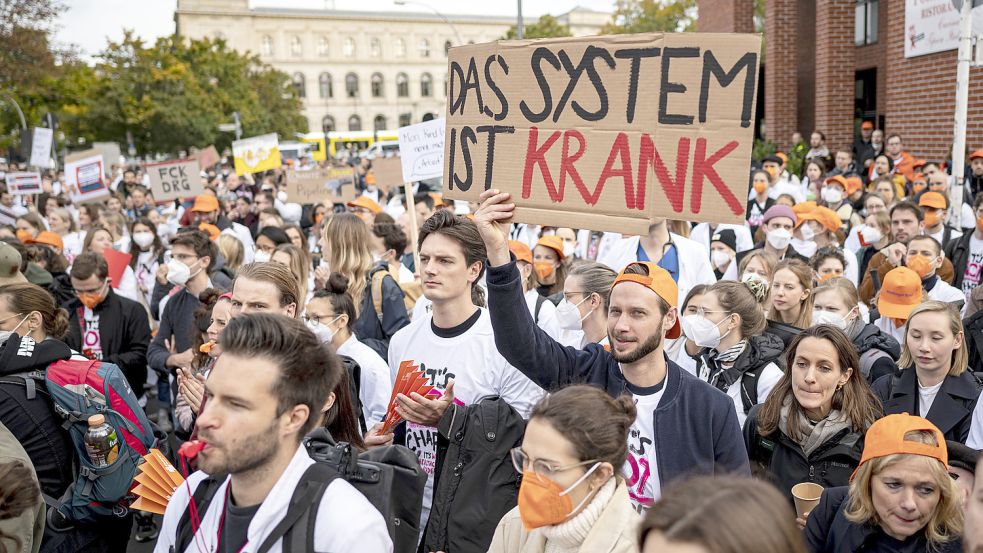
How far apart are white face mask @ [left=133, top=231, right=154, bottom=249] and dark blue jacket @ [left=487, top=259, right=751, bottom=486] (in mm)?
6866

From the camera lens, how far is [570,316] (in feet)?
15.8

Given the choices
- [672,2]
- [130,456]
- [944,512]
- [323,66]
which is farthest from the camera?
[323,66]

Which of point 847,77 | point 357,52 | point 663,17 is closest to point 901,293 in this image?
point 847,77

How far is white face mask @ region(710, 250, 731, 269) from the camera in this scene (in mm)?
7733

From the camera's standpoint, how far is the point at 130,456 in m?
3.81

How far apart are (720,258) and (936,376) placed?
345cm

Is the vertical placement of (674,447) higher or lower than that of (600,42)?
lower

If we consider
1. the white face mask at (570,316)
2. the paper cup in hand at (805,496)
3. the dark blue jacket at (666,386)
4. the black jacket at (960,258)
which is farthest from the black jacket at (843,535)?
the black jacket at (960,258)

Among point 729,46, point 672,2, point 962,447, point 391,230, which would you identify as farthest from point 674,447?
point 672,2

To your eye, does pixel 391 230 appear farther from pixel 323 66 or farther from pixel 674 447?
pixel 323 66

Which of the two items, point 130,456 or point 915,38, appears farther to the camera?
Answer: point 915,38

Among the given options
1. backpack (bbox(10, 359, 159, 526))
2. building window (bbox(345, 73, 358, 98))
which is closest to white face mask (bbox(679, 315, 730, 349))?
backpack (bbox(10, 359, 159, 526))

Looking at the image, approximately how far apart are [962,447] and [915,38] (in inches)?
470

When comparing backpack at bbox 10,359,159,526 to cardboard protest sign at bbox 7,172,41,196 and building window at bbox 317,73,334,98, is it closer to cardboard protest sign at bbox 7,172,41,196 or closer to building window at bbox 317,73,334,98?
cardboard protest sign at bbox 7,172,41,196
